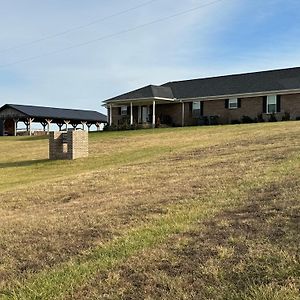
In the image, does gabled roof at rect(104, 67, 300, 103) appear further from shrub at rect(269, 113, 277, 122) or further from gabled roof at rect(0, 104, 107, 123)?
gabled roof at rect(0, 104, 107, 123)

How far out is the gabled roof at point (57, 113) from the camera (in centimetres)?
5475

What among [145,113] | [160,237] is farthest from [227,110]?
[160,237]

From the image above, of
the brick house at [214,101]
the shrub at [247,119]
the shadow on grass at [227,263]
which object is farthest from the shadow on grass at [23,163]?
the shrub at [247,119]

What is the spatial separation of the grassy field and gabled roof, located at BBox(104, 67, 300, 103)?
2467 cm

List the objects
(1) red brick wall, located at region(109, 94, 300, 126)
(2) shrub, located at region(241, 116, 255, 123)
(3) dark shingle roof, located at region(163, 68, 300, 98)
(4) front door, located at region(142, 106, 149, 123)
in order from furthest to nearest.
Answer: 1. (4) front door, located at region(142, 106, 149, 123)
2. (3) dark shingle roof, located at region(163, 68, 300, 98)
3. (2) shrub, located at region(241, 116, 255, 123)
4. (1) red brick wall, located at region(109, 94, 300, 126)

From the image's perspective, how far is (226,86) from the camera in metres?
37.9

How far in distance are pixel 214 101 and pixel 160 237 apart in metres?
32.0

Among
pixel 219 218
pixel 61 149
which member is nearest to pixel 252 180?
pixel 219 218

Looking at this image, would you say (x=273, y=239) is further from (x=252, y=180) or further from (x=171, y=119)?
(x=171, y=119)

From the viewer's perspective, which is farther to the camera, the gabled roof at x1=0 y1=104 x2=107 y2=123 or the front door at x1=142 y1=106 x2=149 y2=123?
the gabled roof at x1=0 y1=104 x2=107 y2=123

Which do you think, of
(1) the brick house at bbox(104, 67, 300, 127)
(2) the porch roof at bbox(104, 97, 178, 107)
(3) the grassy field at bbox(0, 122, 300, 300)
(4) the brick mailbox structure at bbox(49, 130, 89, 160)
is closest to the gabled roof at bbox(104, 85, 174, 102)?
(1) the brick house at bbox(104, 67, 300, 127)

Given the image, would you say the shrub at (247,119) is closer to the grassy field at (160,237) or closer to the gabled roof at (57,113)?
the grassy field at (160,237)

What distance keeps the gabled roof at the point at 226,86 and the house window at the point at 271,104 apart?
0.58 m

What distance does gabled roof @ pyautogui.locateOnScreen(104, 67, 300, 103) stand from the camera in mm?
34750
